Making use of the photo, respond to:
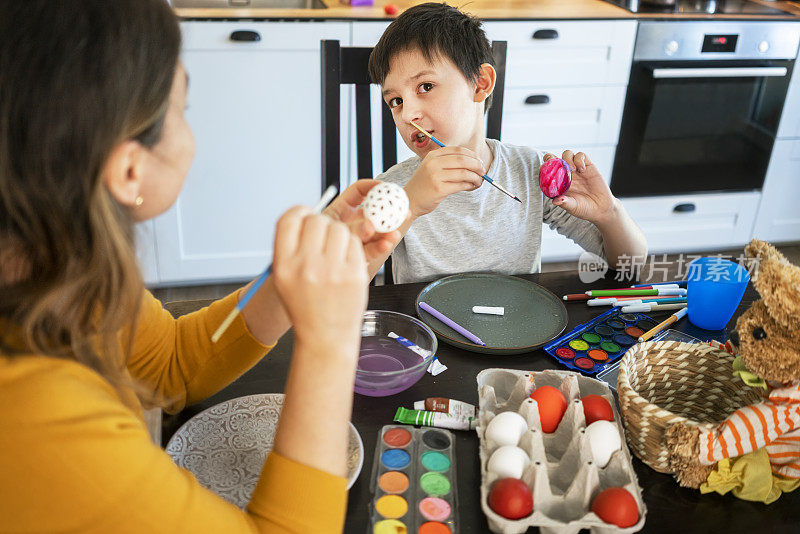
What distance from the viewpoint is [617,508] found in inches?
29.1

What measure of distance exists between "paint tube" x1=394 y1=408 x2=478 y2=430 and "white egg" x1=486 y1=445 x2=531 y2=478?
0.10 meters

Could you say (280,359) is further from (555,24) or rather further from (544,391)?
(555,24)

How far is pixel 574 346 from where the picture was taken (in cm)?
111

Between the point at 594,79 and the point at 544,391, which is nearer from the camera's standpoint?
the point at 544,391

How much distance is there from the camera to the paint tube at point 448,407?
928 mm

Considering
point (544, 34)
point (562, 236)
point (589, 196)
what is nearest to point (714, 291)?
point (589, 196)

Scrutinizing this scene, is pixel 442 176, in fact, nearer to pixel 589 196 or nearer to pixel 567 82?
pixel 589 196

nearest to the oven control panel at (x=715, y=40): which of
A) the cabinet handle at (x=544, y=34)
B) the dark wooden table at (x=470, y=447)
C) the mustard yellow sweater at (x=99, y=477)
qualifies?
the cabinet handle at (x=544, y=34)

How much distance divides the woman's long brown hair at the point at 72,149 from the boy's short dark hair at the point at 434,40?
796 millimetres

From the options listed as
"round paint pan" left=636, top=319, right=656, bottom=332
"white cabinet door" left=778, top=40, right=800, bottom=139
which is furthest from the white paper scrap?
"white cabinet door" left=778, top=40, right=800, bottom=139

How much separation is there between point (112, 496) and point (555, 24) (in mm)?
2417

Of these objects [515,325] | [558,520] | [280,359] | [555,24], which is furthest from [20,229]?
[555,24]

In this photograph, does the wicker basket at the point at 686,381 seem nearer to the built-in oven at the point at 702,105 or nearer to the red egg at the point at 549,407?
the red egg at the point at 549,407

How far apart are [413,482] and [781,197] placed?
9.54ft
